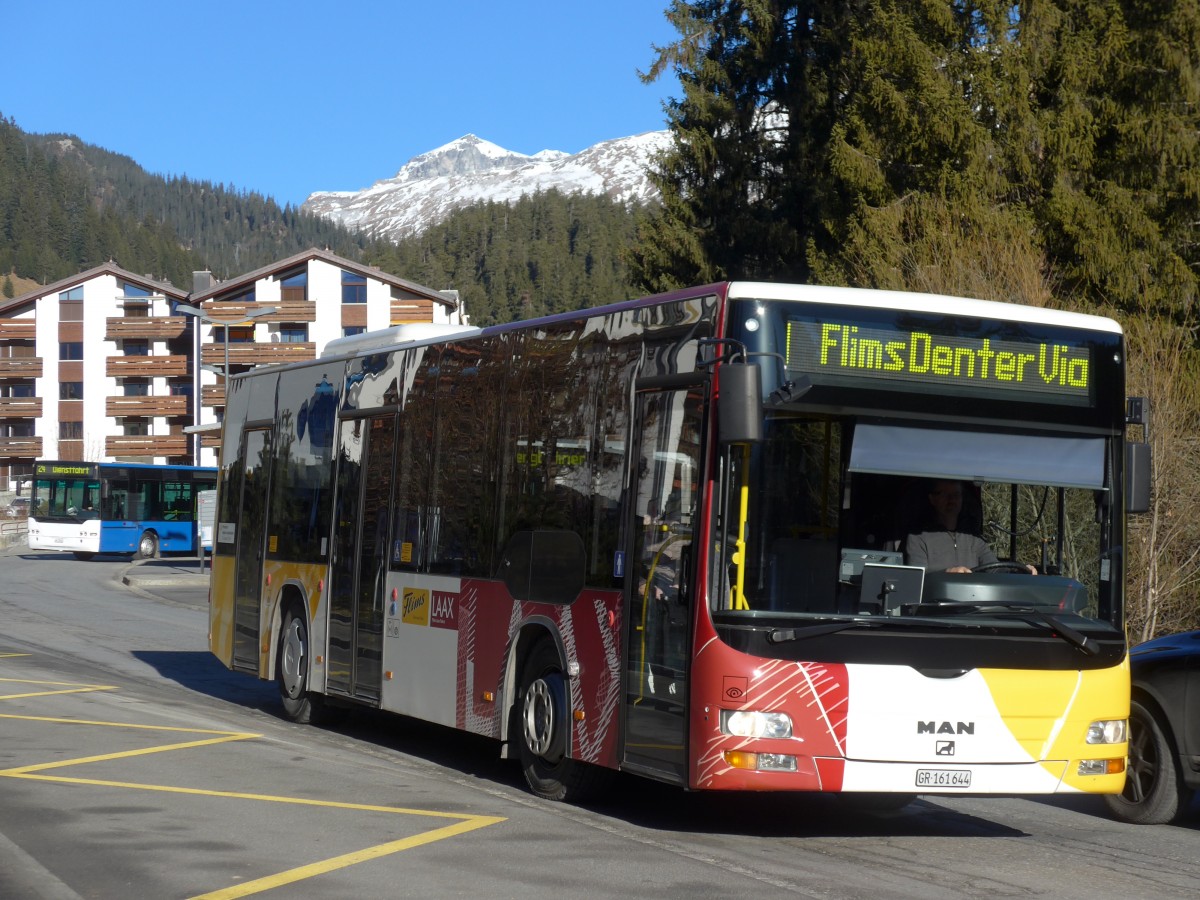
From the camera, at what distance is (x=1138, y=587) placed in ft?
60.9

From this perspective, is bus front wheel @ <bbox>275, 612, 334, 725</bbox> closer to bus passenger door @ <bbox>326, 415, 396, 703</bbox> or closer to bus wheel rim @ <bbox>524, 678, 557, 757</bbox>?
bus passenger door @ <bbox>326, 415, 396, 703</bbox>

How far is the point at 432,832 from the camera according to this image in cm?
831

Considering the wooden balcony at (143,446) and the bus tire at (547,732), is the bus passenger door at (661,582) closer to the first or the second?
the bus tire at (547,732)

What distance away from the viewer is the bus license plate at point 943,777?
8.03 metres

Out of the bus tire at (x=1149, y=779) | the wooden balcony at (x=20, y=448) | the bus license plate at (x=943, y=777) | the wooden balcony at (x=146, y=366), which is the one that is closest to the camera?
the bus license plate at (x=943, y=777)

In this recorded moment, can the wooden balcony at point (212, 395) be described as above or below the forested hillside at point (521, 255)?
below

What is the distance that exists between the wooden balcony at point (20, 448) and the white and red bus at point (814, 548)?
92.0 metres

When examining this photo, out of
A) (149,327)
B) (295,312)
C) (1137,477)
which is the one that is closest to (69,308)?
(149,327)

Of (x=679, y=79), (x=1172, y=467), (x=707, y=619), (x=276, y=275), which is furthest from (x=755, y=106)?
(x=276, y=275)

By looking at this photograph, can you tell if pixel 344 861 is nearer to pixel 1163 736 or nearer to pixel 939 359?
pixel 939 359

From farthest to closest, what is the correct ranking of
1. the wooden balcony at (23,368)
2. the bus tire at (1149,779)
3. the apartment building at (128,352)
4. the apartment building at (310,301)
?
1. the wooden balcony at (23,368)
2. the apartment building at (128,352)
3. the apartment building at (310,301)
4. the bus tire at (1149,779)

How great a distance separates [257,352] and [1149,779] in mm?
80888

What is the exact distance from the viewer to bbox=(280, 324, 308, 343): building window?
89.1 m

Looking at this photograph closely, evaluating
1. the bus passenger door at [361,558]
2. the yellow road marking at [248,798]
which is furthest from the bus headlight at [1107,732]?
the bus passenger door at [361,558]
